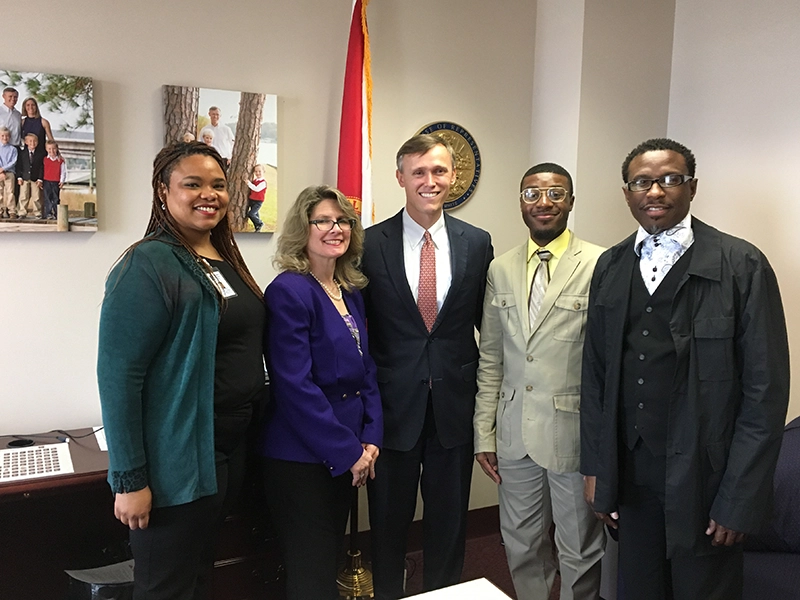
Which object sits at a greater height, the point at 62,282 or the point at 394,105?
the point at 394,105

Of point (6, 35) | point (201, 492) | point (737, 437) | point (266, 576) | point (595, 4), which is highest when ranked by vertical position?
point (595, 4)

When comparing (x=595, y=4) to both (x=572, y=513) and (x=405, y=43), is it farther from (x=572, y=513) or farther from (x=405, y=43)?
(x=572, y=513)

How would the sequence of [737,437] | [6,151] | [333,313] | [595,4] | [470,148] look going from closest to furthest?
[737,437] → [333,313] → [6,151] → [595,4] → [470,148]

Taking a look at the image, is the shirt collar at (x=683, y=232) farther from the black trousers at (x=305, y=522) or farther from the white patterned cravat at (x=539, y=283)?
the black trousers at (x=305, y=522)

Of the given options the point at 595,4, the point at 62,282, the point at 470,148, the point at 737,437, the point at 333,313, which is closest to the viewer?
the point at 737,437

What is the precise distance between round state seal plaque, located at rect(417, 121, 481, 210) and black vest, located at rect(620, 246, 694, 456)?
142 centimetres

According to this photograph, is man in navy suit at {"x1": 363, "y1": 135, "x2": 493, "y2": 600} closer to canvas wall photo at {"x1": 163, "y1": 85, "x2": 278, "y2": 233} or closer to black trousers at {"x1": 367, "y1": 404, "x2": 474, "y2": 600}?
black trousers at {"x1": 367, "y1": 404, "x2": 474, "y2": 600}

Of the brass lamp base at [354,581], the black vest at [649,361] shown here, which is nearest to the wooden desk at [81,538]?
the brass lamp base at [354,581]

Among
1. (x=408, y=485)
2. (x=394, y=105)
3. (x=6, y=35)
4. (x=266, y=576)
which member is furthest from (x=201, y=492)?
(x=394, y=105)

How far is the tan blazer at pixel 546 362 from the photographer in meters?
2.01

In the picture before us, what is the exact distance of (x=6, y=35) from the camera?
2170mm

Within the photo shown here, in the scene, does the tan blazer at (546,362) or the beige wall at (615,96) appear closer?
the tan blazer at (546,362)

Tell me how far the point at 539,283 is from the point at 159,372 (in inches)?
47.1

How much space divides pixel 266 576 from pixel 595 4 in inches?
111
